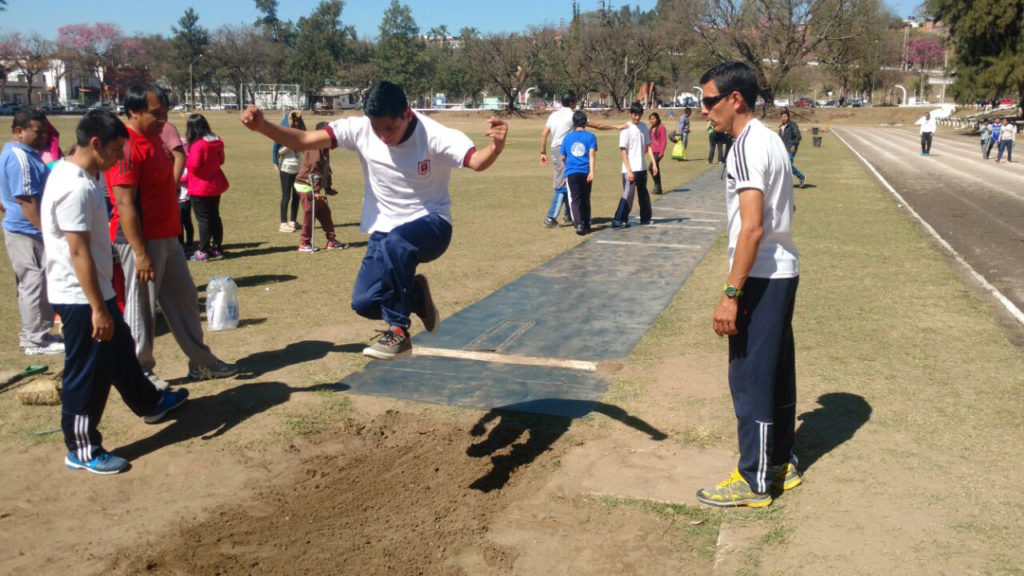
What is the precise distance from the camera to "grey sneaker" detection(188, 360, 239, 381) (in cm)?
634

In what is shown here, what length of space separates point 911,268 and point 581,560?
8.38 meters

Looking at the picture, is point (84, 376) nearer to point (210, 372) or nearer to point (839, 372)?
point (210, 372)

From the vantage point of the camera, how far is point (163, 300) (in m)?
6.06

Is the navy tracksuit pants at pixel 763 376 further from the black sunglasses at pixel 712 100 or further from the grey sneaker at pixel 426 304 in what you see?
the grey sneaker at pixel 426 304

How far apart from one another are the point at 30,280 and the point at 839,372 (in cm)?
661

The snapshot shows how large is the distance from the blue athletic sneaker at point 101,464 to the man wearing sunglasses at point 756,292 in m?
3.32

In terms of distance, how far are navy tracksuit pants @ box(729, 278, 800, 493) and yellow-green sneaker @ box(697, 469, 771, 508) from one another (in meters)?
0.04

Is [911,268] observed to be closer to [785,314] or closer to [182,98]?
[785,314]

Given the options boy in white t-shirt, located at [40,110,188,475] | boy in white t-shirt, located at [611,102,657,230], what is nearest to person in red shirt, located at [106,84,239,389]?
boy in white t-shirt, located at [40,110,188,475]

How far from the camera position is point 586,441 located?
17.0 ft

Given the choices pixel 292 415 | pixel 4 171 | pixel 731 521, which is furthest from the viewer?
pixel 4 171

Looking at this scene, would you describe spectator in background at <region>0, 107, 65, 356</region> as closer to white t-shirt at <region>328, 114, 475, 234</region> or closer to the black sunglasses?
white t-shirt at <region>328, 114, 475, 234</region>

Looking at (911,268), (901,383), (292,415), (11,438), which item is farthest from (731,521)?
(911,268)

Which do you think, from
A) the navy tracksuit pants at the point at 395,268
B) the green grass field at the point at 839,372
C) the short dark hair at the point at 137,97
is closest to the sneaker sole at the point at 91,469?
the green grass field at the point at 839,372
